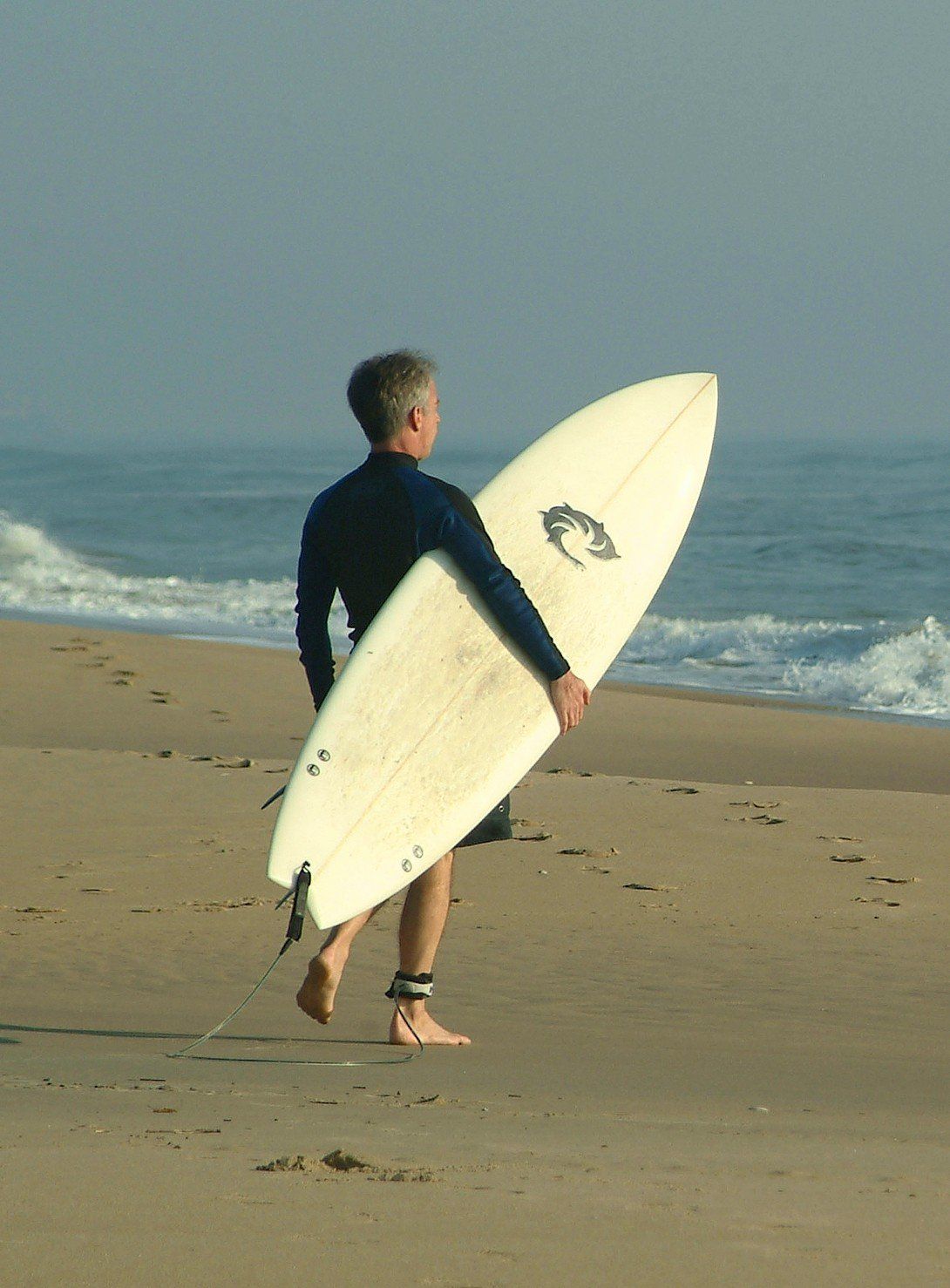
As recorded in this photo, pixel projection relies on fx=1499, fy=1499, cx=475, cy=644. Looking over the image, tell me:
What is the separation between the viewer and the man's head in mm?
3303

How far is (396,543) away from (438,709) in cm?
50

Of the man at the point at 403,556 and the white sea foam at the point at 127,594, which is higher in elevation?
the man at the point at 403,556

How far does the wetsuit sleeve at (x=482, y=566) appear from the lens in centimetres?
325

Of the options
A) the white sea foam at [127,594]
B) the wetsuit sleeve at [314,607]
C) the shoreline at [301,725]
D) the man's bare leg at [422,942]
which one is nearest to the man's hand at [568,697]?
the man's bare leg at [422,942]

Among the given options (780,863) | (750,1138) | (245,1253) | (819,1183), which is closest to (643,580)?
(780,863)

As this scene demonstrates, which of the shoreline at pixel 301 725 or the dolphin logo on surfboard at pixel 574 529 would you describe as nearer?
the dolphin logo on surfboard at pixel 574 529

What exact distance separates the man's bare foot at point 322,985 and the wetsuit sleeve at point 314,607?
0.60 m

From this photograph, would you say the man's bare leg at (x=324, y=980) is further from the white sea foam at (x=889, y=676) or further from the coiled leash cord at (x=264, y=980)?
the white sea foam at (x=889, y=676)

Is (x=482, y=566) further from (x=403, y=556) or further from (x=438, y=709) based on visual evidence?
(x=438, y=709)

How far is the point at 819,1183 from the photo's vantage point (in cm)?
215

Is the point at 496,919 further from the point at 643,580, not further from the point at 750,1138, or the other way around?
the point at 750,1138

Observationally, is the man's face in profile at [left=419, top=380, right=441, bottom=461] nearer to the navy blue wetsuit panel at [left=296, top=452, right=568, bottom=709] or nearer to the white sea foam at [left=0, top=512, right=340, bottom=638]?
the navy blue wetsuit panel at [left=296, top=452, right=568, bottom=709]

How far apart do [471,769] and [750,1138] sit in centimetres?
129

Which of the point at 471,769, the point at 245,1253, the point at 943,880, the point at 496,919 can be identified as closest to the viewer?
the point at 245,1253
